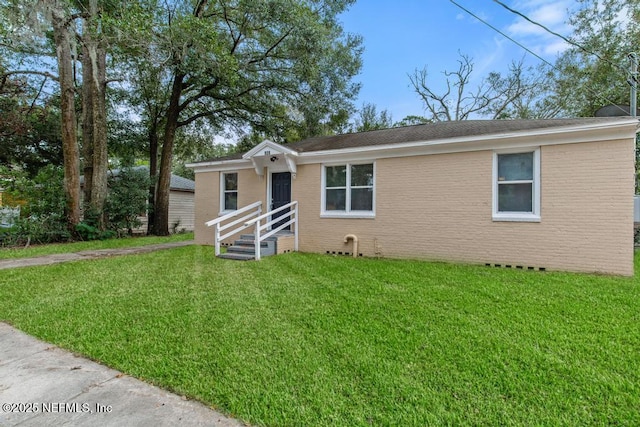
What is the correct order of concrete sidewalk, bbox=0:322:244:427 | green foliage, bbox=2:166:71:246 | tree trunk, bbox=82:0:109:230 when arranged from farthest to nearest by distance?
tree trunk, bbox=82:0:109:230 < green foliage, bbox=2:166:71:246 < concrete sidewalk, bbox=0:322:244:427

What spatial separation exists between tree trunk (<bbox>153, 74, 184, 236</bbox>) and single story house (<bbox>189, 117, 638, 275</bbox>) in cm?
611

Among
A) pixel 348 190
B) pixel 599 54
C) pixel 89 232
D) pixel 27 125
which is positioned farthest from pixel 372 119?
pixel 27 125

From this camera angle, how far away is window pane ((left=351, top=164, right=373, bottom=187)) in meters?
8.66

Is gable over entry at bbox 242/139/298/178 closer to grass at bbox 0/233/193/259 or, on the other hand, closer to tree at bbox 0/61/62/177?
grass at bbox 0/233/193/259

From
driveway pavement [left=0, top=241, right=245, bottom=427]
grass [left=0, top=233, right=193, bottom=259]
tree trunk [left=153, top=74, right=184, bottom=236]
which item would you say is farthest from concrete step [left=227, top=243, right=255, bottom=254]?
tree trunk [left=153, top=74, right=184, bottom=236]

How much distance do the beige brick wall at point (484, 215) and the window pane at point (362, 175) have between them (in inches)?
12.3

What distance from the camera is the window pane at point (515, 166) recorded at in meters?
6.82

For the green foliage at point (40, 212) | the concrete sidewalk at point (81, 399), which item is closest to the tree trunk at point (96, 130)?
the green foliage at point (40, 212)

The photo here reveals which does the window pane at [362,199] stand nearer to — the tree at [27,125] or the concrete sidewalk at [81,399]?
the concrete sidewalk at [81,399]

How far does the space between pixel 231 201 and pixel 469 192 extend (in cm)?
747

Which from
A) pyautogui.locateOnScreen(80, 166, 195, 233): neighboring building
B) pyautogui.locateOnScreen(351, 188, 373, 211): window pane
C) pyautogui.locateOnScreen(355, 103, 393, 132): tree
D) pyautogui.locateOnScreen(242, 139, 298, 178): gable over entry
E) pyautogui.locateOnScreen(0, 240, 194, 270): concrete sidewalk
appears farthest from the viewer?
pyautogui.locateOnScreen(355, 103, 393, 132): tree

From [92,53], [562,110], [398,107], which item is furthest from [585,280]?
[398,107]

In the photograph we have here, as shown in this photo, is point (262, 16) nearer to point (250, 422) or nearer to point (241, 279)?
point (241, 279)

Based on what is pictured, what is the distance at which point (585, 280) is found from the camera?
218 inches
